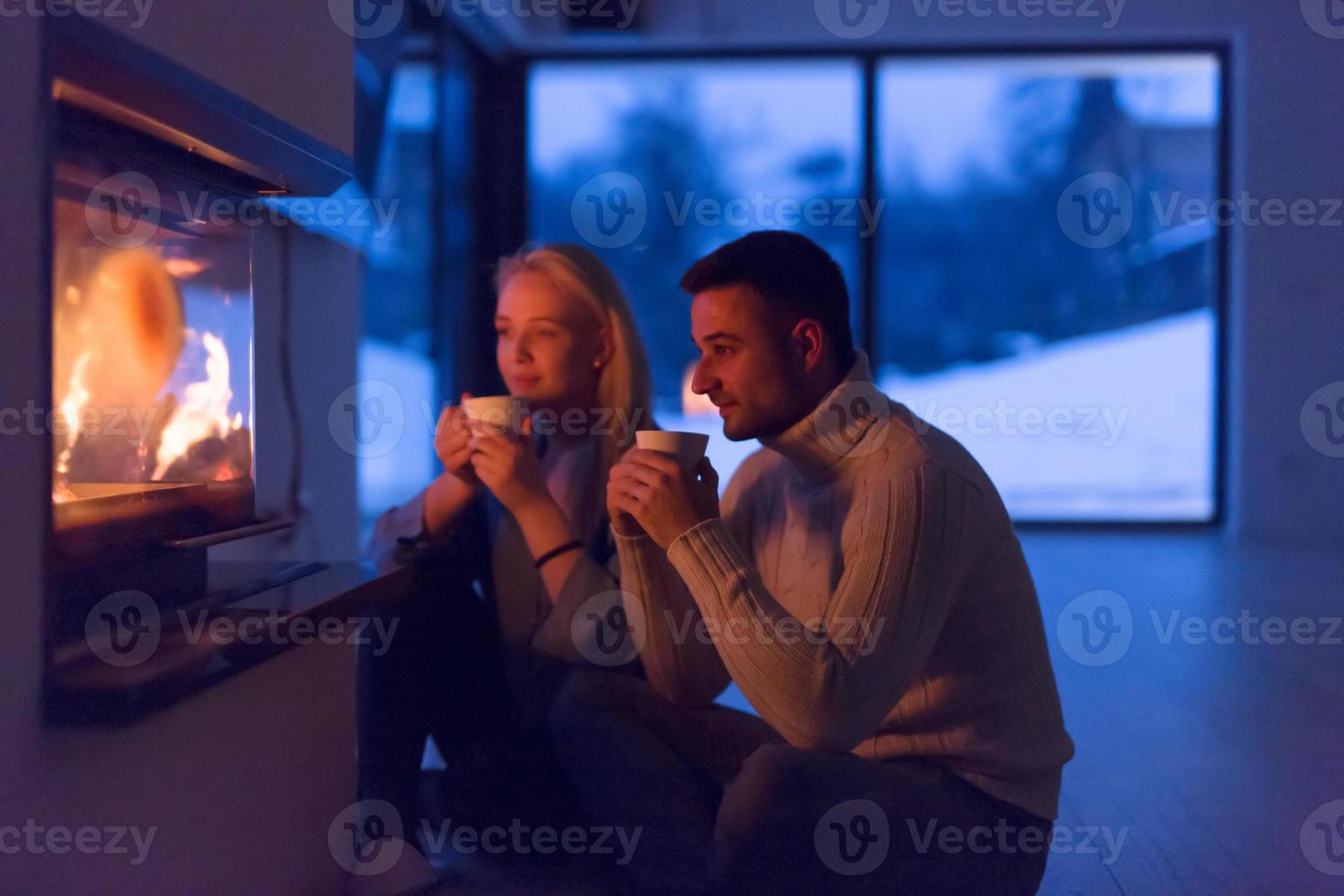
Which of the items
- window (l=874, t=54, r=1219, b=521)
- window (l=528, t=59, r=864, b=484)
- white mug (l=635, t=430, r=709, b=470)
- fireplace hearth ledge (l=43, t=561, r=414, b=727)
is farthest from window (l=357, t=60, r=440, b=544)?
white mug (l=635, t=430, r=709, b=470)

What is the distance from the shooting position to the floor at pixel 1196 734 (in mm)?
1856

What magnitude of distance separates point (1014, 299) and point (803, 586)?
5.09 metres

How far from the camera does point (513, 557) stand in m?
1.94

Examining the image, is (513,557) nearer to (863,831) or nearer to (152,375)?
(152,375)

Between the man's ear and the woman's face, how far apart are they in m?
0.57

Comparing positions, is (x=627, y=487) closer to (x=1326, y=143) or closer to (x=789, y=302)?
(x=789, y=302)

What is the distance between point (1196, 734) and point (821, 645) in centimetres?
177

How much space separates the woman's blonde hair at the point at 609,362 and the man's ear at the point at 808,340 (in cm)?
52

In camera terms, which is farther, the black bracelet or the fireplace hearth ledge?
the black bracelet

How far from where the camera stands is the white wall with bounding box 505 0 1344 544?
5613mm

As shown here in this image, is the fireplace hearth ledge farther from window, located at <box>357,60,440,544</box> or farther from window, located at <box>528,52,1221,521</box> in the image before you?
window, located at <box>528,52,1221,521</box>

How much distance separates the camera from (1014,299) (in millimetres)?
6199

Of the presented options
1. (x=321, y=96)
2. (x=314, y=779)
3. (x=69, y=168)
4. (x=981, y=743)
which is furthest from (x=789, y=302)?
(x=314, y=779)

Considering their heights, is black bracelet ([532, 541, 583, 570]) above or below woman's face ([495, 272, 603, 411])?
below
